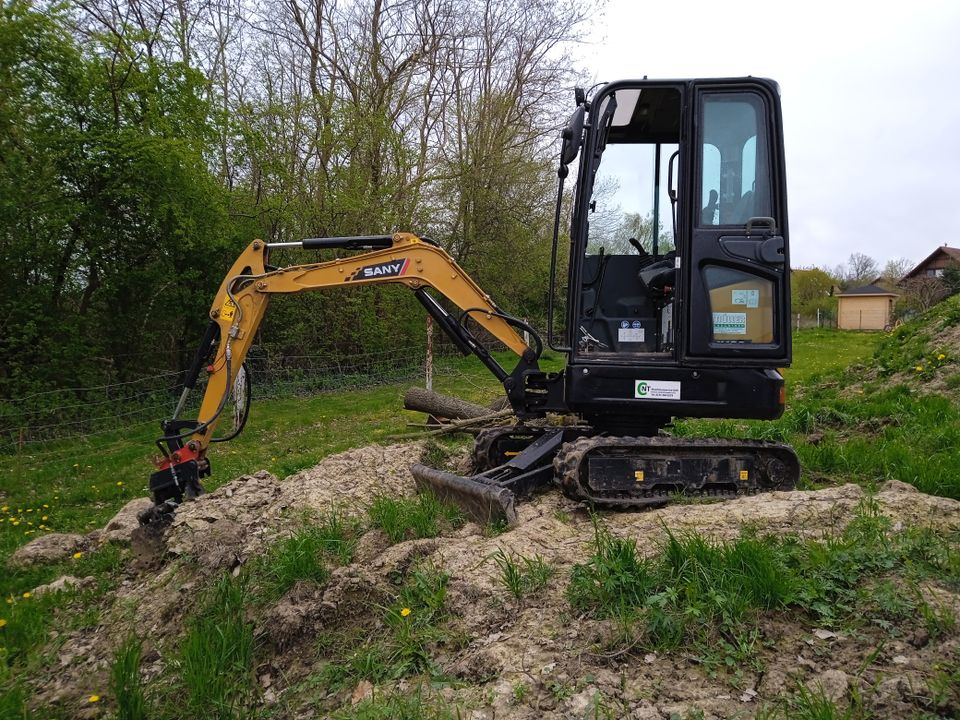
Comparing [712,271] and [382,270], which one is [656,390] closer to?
[712,271]

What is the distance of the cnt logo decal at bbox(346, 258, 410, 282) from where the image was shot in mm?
5547

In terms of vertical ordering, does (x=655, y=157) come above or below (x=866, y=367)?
above

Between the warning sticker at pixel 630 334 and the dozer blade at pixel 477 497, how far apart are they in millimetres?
1543

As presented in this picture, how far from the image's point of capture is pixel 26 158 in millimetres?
9945

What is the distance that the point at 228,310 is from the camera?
221 inches

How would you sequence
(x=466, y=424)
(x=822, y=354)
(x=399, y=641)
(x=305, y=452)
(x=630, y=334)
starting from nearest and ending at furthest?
(x=399, y=641) → (x=630, y=334) → (x=305, y=452) → (x=466, y=424) → (x=822, y=354)

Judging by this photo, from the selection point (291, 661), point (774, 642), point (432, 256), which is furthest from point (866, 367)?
point (291, 661)

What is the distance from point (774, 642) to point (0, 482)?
8096mm

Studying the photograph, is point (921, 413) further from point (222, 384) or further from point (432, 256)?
point (222, 384)

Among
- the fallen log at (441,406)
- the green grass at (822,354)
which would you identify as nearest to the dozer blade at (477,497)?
the fallen log at (441,406)

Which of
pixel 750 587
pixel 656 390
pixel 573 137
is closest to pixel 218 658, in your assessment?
pixel 750 587

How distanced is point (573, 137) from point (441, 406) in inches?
223

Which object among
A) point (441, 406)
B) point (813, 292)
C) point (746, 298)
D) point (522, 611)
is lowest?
point (522, 611)

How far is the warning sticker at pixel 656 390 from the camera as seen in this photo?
468cm
